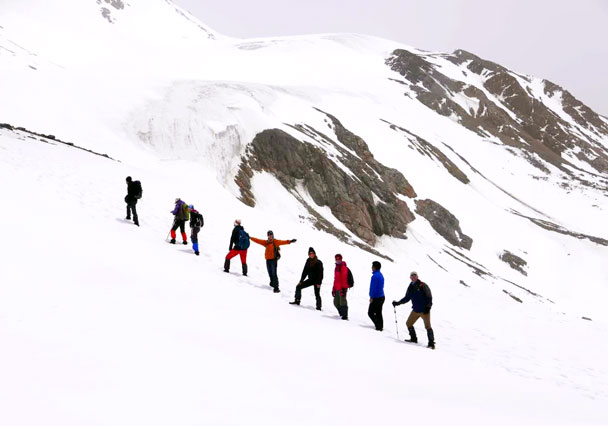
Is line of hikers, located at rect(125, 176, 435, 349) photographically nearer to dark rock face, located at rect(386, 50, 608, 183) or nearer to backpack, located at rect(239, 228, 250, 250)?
backpack, located at rect(239, 228, 250, 250)

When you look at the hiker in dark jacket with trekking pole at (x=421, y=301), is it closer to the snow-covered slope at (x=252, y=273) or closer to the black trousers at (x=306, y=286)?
the snow-covered slope at (x=252, y=273)

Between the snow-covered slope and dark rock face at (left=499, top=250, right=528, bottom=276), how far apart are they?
2.55ft

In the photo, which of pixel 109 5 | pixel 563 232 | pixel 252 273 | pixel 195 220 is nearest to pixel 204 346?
pixel 252 273

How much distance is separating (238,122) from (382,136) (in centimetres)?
2340

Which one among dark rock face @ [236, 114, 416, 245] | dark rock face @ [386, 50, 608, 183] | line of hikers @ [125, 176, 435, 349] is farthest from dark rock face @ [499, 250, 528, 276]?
dark rock face @ [386, 50, 608, 183]

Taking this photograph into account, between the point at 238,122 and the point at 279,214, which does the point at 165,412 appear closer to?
the point at 279,214

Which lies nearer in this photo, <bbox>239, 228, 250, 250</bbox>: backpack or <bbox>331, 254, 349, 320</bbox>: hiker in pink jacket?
<bbox>331, 254, 349, 320</bbox>: hiker in pink jacket

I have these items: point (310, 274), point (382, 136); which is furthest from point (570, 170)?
point (310, 274)

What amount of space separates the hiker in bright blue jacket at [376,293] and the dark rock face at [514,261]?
37.3 m

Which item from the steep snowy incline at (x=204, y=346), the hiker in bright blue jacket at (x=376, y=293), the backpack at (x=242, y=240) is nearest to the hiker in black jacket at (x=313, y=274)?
the steep snowy incline at (x=204, y=346)

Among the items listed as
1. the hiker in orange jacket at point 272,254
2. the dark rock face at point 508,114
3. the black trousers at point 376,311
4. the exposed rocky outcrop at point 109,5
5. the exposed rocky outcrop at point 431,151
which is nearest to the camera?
the black trousers at point 376,311

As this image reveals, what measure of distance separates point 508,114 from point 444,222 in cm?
7849

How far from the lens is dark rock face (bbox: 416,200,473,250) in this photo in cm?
4350

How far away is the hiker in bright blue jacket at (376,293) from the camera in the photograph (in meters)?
11.9
